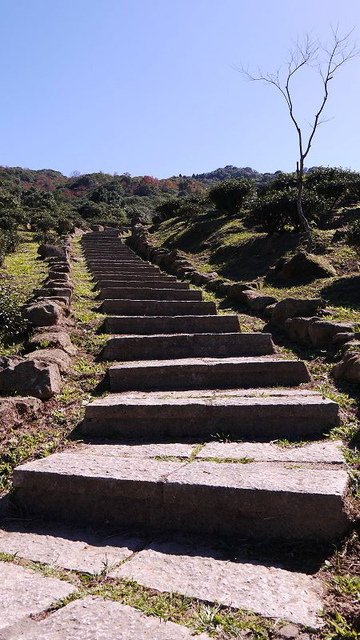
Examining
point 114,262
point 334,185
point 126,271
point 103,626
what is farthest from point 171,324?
point 334,185

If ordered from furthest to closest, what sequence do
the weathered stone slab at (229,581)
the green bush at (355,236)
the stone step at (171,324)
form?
the green bush at (355,236) < the stone step at (171,324) < the weathered stone slab at (229,581)

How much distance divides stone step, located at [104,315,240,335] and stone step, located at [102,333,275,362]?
757 millimetres

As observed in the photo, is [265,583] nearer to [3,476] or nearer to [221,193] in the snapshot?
[3,476]

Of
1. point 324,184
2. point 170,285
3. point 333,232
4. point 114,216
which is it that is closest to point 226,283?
point 170,285

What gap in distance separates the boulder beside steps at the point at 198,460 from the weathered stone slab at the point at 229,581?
0.84ft

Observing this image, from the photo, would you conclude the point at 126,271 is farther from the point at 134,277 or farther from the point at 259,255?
the point at 259,255

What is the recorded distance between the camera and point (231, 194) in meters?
17.6

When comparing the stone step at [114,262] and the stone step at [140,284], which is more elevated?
the stone step at [114,262]

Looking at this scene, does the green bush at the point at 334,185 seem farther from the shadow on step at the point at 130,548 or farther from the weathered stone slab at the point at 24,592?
the weathered stone slab at the point at 24,592

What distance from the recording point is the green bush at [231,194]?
1761cm

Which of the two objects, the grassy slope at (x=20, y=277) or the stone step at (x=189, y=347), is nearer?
the stone step at (x=189, y=347)

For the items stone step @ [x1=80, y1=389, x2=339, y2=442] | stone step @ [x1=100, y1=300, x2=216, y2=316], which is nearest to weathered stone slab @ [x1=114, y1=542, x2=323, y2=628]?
stone step @ [x1=80, y1=389, x2=339, y2=442]

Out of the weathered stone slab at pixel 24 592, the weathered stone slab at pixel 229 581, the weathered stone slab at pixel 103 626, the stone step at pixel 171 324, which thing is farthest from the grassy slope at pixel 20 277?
the weathered stone slab at pixel 103 626

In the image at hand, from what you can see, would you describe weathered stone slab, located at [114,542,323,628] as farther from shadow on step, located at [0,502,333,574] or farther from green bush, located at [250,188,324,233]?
green bush, located at [250,188,324,233]
